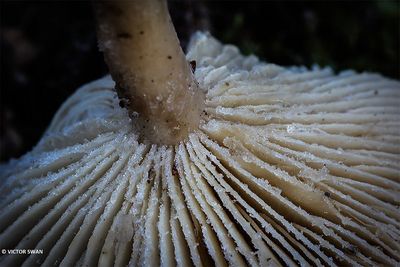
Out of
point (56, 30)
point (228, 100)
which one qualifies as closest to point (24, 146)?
point (56, 30)

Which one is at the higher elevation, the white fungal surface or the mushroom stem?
the mushroom stem

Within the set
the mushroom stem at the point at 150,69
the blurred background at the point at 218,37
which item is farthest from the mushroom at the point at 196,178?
the blurred background at the point at 218,37

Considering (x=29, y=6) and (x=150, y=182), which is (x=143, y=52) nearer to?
(x=150, y=182)

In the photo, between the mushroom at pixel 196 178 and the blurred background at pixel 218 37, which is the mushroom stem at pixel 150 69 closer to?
the mushroom at pixel 196 178

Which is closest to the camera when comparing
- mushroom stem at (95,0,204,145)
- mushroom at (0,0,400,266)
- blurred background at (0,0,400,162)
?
mushroom stem at (95,0,204,145)

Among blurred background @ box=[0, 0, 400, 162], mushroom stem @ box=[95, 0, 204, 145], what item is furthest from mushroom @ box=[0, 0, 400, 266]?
blurred background @ box=[0, 0, 400, 162]

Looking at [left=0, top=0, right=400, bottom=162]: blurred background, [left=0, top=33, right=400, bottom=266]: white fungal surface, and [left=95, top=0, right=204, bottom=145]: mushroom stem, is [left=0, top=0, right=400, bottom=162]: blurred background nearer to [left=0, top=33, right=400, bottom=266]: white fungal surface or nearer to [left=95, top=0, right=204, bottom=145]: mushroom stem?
[left=0, top=33, right=400, bottom=266]: white fungal surface

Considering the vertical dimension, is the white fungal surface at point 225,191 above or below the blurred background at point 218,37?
below
